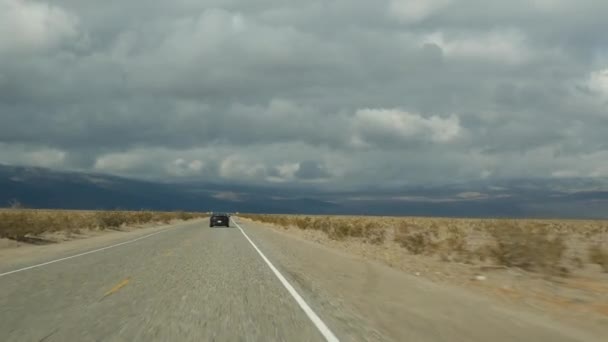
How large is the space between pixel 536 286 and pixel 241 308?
7956 mm

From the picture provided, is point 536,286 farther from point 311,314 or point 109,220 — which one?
point 109,220

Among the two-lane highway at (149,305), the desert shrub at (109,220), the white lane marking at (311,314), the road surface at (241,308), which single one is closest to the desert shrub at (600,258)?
the road surface at (241,308)

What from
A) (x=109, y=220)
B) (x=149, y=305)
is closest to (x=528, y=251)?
(x=149, y=305)

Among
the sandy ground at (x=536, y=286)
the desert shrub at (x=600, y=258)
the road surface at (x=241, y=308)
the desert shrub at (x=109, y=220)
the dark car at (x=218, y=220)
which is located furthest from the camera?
the dark car at (x=218, y=220)

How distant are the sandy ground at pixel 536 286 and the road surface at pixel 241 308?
0.75 m

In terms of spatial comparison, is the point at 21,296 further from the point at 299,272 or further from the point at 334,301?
the point at 299,272

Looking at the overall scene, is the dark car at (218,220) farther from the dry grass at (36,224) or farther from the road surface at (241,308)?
the road surface at (241,308)

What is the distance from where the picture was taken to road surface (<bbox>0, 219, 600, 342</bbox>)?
7566 mm

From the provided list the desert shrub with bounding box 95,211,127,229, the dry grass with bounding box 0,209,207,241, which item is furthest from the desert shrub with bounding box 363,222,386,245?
the desert shrub with bounding box 95,211,127,229

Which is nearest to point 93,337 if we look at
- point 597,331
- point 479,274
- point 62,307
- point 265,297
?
point 62,307

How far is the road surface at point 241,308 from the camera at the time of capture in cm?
757

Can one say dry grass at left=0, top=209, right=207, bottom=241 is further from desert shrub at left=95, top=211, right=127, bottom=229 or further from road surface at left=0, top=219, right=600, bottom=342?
road surface at left=0, top=219, right=600, bottom=342

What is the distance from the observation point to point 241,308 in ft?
31.3

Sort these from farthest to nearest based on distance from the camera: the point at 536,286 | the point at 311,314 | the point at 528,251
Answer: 1. the point at 528,251
2. the point at 536,286
3. the point at 311,314
